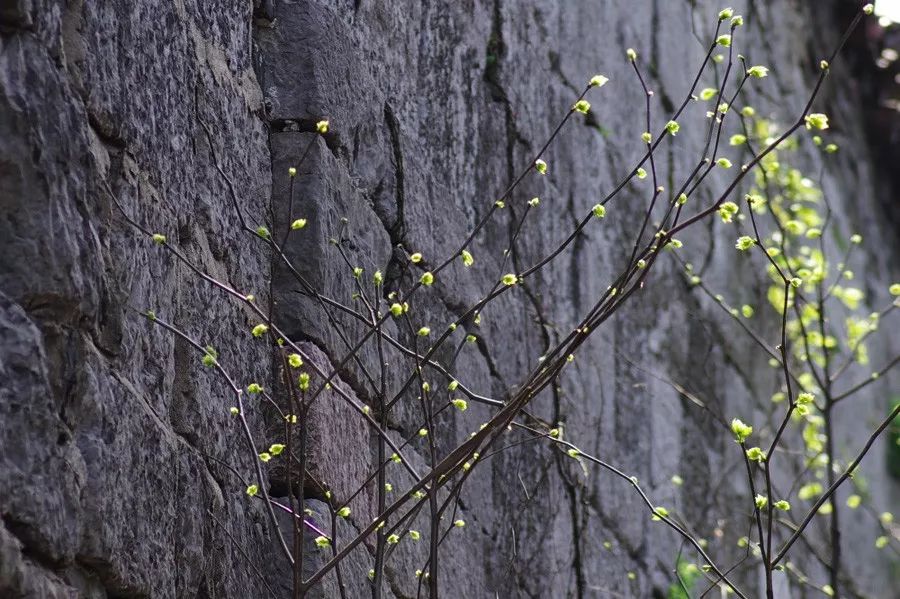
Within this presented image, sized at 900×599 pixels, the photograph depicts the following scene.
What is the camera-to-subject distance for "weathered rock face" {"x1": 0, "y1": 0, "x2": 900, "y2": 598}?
1174mm

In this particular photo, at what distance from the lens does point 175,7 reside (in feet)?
5.13

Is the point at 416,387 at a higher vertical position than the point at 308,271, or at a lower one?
lower

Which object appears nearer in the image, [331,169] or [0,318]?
[0,318]

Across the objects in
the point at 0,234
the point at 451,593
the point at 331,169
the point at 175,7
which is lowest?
the point at 451,593

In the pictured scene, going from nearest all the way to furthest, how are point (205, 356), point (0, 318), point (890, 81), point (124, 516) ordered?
point (0, 318) < point (124, 516) < point (205, 356) < point (890, 81)

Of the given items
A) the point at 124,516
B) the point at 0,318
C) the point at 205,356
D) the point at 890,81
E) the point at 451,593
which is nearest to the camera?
the point at 0,318

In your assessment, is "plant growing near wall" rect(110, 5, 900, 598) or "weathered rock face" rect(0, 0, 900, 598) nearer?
"weathered rock face" rect(0, 0, 900, 598)

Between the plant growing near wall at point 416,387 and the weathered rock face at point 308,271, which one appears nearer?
the weathered rock face at point 308,271

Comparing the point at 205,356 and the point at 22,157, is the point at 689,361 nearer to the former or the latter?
the point at 205,356

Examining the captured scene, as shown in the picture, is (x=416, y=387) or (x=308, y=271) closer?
(x=308, y=271)

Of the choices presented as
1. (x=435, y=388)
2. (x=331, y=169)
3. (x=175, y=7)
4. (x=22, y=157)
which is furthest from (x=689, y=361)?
(x=22, y=157)

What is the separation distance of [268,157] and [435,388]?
56 cm

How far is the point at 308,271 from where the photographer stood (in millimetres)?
1811

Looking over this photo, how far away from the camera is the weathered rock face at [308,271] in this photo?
3.85 feet
